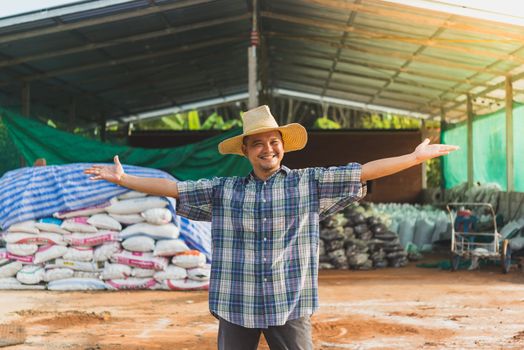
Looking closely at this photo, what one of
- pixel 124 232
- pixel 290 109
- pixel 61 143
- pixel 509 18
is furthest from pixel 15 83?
pixel 290 109

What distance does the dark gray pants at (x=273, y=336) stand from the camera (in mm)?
3252

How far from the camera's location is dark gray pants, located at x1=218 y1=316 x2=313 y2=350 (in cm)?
325

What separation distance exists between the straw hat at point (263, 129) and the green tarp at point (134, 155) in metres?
6.63

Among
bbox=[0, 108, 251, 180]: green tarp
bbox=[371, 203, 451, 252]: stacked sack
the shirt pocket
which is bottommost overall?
bbox=[371, 203, 451, 252]: stacked sack

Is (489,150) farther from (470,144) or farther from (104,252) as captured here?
(104,252)

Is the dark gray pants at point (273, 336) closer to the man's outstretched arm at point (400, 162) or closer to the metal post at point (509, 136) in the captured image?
the man's outstretched arm at point (400, 162)

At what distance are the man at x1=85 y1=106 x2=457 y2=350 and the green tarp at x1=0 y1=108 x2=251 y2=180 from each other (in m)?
6.98

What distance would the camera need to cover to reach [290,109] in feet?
97.1

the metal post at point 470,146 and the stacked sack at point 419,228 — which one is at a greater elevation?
the metal post at point 470,146

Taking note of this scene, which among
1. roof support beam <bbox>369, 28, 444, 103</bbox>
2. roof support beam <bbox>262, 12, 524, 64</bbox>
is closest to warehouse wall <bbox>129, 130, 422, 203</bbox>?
roof support beam <bbox>369, 28, 444, 103</bbox>

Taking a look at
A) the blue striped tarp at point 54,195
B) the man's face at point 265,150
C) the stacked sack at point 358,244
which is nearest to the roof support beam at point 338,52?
the stacked sack at point 358,244

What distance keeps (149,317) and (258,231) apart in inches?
179

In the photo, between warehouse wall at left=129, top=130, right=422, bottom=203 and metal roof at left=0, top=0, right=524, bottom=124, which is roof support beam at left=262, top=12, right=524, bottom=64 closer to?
metal roof at left=0, top=0, right=524, bottom=124

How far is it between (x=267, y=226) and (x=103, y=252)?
21.4 ft
